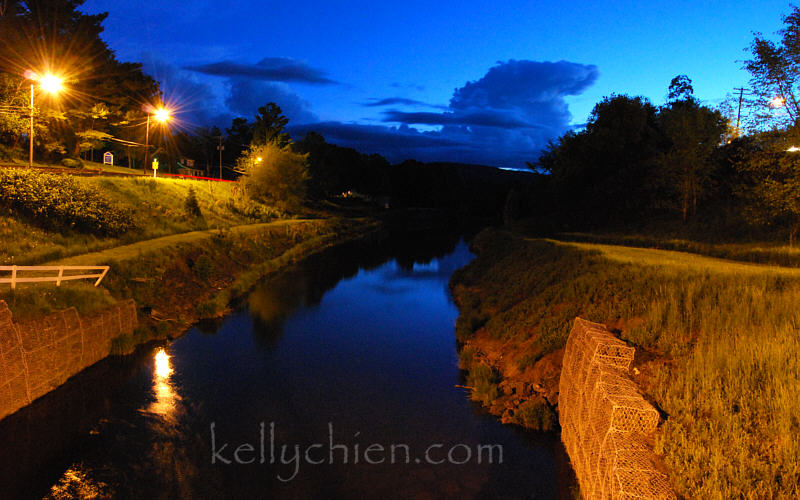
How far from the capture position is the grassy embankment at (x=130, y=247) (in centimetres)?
1873

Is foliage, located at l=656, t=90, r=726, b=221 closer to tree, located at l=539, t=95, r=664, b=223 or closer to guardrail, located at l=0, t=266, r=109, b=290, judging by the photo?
tree, located at l=539, t=95, r=664, b=223

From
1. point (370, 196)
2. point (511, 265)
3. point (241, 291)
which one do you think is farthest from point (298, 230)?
point (370, 196)

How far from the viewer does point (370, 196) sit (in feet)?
427

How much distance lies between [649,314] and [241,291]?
70.6 ft

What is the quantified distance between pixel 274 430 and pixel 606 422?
7.49m

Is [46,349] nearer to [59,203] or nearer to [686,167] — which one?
[59,203]

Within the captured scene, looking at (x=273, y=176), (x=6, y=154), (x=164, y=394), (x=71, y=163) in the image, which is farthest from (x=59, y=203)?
(x=273, y=176)

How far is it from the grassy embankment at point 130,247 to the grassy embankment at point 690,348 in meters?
12.6

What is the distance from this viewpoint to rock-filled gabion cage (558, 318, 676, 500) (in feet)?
21.2

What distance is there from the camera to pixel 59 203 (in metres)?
26.1

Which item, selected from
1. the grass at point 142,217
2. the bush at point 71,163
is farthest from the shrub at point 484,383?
the bush at point 71,163

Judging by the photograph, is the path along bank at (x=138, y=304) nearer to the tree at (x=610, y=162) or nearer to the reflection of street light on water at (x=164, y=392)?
the reflection of street light on water at (x=164, y=392)

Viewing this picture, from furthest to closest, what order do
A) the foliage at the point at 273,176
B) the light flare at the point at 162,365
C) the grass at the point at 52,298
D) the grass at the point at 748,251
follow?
the foliage at the point at 273,176, the grass at the point at 748,251, the light flare at the point at 162,365, the grass at the point at 52,298

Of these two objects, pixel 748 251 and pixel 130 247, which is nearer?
pixel 748 251
